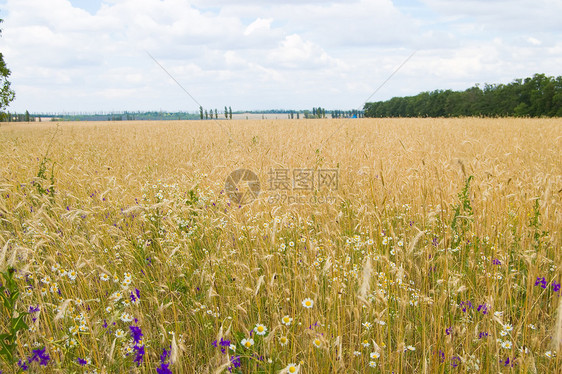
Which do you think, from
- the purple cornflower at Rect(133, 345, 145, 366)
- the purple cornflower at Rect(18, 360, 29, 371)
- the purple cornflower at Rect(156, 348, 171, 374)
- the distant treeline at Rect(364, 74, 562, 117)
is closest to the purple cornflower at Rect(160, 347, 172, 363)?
the purple cornflower at Rect(156, 348, 171, 374)

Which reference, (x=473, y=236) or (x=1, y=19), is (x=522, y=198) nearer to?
(x=473, y=236)

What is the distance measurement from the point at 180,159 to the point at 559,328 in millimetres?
7590

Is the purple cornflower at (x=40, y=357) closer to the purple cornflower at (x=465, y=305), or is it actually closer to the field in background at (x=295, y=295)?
the field in background at (x=295, y=295)

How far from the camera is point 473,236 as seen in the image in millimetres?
2998

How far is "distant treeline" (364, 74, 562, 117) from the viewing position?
41156mm
